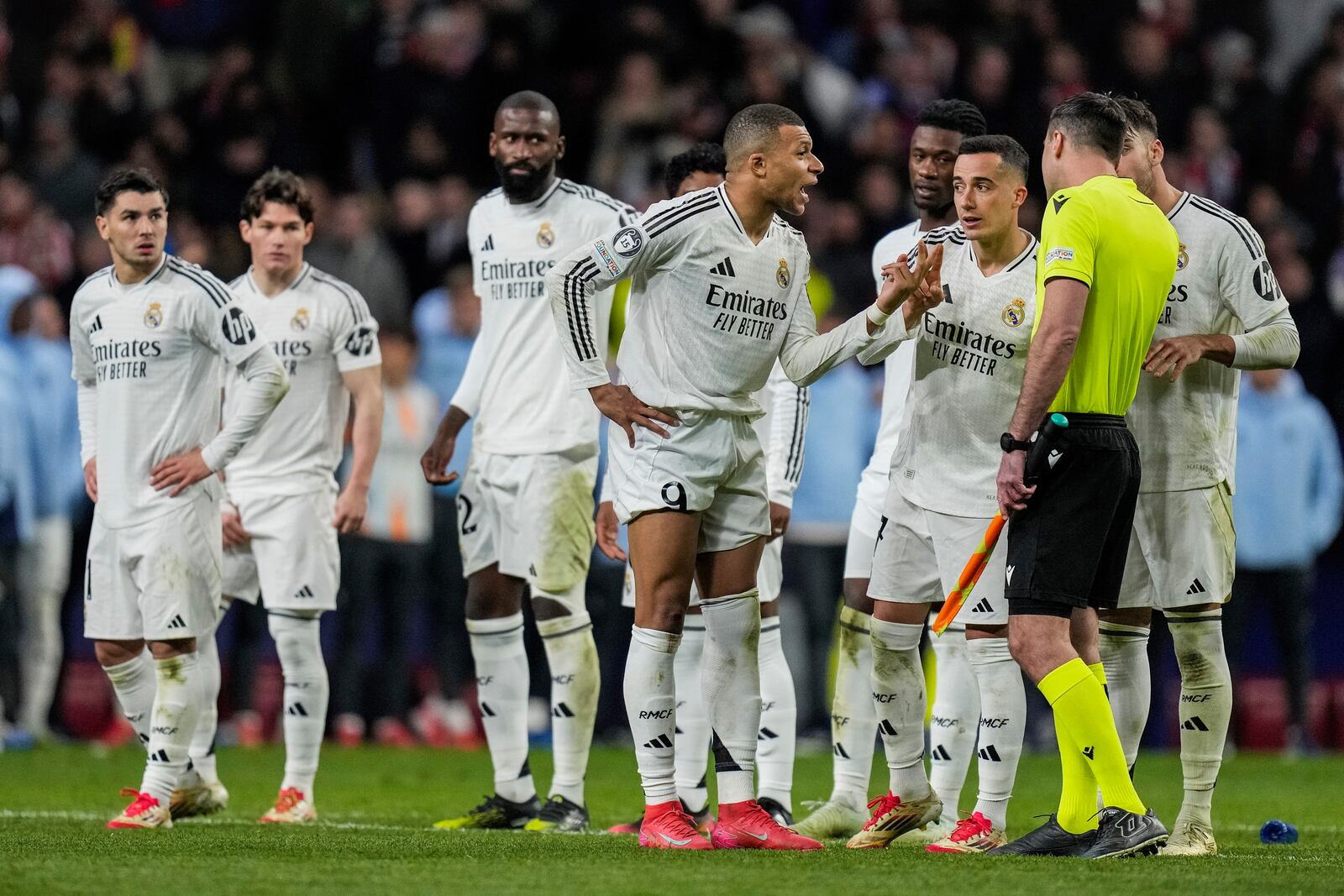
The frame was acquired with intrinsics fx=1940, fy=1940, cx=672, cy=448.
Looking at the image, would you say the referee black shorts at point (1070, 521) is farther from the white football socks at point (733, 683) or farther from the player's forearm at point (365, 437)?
the player's forearm at point (365, 437)

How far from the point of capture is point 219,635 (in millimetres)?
14227

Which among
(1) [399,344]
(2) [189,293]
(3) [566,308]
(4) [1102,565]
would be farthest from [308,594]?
(1) [399,344]

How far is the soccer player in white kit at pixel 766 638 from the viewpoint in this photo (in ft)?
27.1

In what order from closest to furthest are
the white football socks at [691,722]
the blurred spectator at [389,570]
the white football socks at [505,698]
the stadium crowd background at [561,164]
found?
the white football socks at [691,722] → the white football socks at [505,698] → the blurred spectator at [389,570] → the stadium crowd background at [561,164]

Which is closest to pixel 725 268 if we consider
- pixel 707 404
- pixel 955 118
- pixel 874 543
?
pixel 707 404

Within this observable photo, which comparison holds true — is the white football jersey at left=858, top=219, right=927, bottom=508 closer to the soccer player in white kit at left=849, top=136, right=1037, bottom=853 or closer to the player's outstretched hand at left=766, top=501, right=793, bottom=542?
the player's outstretched hand at left=766, top=501, right=793, bottom=542

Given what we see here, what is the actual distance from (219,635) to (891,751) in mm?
7902

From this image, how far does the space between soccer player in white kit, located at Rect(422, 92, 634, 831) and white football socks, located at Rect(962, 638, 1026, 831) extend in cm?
201

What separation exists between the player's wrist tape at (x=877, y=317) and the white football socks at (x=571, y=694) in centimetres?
221

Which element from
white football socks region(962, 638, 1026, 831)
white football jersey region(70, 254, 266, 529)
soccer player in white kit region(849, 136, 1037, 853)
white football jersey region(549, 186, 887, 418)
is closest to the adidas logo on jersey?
white football jersey region(549, 186, 887, 418)

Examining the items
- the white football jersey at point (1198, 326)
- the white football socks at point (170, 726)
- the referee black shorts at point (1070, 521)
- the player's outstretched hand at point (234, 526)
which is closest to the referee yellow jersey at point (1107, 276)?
the referee black shorts at point (1070, 521)

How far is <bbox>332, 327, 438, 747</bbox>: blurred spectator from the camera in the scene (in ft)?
45.8

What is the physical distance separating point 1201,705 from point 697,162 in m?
3.20

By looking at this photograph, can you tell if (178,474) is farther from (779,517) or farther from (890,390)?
(890,390)
